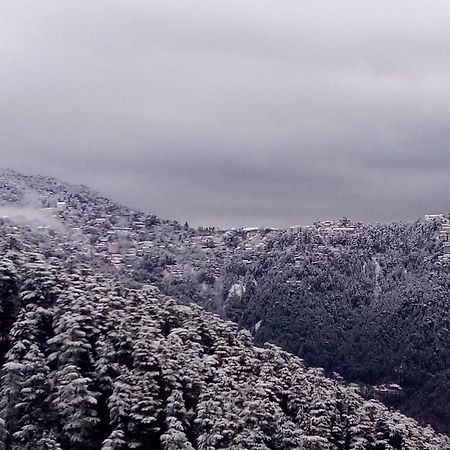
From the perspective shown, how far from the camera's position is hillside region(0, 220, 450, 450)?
57344mm

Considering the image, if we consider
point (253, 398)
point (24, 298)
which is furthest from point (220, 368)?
point (24, 298)

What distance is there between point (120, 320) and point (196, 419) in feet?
43.8

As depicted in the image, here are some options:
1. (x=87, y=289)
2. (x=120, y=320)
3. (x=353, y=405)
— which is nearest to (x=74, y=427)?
(x=120, y=320)

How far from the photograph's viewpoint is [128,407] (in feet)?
191

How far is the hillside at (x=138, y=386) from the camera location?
57344mm

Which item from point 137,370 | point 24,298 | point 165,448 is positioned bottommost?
point 165,448

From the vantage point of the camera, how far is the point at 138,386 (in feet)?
197

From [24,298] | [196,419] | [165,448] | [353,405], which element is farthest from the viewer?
[353,405]

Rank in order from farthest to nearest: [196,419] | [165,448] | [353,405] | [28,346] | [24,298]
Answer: [353,405], [24,298], [28,346], [196,419], [165,448]

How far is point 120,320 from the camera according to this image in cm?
6850

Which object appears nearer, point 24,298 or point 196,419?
point 196,419

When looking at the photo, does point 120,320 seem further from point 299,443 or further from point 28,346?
point 299,443

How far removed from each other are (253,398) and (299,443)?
5.41 metres

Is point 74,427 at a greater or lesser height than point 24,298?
lesser
